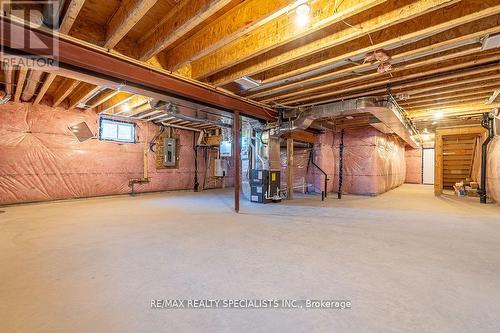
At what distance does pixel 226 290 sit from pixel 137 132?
6484 mm

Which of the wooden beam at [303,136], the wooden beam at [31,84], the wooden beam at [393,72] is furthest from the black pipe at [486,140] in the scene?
the wooden beam at [31,84]

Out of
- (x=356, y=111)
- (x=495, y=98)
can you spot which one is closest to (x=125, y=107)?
(x=356, y=111)

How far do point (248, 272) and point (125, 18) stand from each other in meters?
2.47

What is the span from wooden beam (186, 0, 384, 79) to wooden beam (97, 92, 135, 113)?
7.32ft

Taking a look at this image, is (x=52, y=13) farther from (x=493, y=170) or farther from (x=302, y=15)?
(x=493, y=170)

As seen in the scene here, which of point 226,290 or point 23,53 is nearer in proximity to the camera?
point 226,290

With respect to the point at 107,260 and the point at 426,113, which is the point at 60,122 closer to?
the point at 107,260

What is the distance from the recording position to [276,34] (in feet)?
8.03

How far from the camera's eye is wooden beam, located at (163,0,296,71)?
1.98 meters

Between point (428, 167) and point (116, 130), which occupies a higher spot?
point (116, 130)

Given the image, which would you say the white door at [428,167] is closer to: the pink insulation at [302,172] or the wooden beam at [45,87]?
the pink insulation at [302,172]

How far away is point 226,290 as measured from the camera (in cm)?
163

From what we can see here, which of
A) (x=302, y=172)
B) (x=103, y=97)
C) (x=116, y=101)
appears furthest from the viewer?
(x=302, y=172)

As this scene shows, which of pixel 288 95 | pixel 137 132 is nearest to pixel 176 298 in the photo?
pixel 288 95
